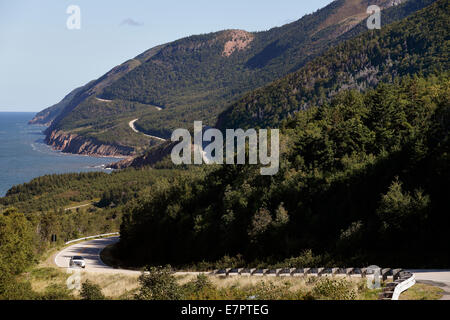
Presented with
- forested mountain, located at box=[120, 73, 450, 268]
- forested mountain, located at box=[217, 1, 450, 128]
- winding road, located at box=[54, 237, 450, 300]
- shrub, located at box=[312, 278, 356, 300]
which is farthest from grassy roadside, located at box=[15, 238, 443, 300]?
forested mountain, located at box=[217, 1, 450, 128]

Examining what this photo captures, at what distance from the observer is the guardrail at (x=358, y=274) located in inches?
750

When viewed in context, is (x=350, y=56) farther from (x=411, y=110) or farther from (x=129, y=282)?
(x=129, y=282)

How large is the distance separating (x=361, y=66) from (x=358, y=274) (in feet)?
457

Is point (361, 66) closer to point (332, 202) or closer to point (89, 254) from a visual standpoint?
point (89, 254)

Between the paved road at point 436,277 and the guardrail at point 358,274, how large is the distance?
0.88 meters

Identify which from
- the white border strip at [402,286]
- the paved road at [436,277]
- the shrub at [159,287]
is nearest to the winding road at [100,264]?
the paved road at [436,277]

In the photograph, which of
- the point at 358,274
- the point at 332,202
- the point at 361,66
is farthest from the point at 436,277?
the point at 361,66

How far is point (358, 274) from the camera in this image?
79.2ft

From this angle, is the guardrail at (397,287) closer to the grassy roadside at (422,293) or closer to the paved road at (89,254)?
the grassy roadside at (422,293)

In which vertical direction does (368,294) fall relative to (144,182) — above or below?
above

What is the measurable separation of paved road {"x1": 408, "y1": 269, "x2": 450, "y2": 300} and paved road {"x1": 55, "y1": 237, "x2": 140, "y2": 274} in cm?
3338

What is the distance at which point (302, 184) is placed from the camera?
46.6 metres

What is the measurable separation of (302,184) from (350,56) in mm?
126588
